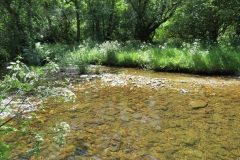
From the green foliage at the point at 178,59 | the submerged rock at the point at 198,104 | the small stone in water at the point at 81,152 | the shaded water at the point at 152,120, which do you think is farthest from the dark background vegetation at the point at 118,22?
the small stone in water at the point at 81,152

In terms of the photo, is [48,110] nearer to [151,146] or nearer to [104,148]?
[104,148]

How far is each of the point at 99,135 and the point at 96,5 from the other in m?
16.7

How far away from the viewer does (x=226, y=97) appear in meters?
6.28

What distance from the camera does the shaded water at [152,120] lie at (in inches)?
151

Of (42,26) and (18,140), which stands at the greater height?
(42,26)

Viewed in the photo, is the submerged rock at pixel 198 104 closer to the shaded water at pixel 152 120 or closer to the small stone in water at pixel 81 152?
the shaded water at pixel 152 120

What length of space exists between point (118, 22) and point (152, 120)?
1624cm

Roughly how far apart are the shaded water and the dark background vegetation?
4.85 meters

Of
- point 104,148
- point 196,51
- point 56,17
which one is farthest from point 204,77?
point 56,17

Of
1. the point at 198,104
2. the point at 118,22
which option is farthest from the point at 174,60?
the point at 118,22

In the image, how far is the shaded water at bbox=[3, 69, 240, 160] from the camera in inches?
151

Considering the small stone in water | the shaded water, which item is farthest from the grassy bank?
the small stone in water

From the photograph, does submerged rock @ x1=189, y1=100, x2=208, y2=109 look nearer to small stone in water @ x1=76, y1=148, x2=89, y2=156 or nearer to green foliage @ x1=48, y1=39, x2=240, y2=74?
small stone in water @ x1=76, y1=148, x2=89, y2=156

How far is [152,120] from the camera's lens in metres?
5.00
